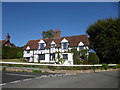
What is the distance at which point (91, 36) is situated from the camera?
136 ft

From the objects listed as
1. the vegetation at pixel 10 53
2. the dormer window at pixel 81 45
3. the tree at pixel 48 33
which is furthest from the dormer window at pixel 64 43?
the tree at pixel 48 33

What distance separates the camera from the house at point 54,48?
1451 inches

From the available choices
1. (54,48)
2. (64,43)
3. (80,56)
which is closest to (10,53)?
(54,48)

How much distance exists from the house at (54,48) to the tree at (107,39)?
2.75 m

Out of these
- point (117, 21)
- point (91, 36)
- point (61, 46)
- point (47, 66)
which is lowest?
point (47, 66)

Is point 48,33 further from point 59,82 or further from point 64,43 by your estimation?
point 59,82

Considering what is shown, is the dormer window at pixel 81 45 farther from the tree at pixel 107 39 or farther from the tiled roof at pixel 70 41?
the tree at pixel 107 39

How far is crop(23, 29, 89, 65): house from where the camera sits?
121 ft

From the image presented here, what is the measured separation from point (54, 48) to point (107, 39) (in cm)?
1269

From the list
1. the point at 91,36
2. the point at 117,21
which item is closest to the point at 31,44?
the point at 91,36

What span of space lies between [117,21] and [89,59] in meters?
11.5

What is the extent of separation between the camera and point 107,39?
35.1m

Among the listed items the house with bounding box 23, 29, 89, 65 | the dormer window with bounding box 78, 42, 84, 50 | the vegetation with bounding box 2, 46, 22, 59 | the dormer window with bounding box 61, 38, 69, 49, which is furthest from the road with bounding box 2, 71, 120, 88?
the vegetation with bounding box 2, 46, 22, 59

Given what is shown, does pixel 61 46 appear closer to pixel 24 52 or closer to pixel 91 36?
pixel 91 36
